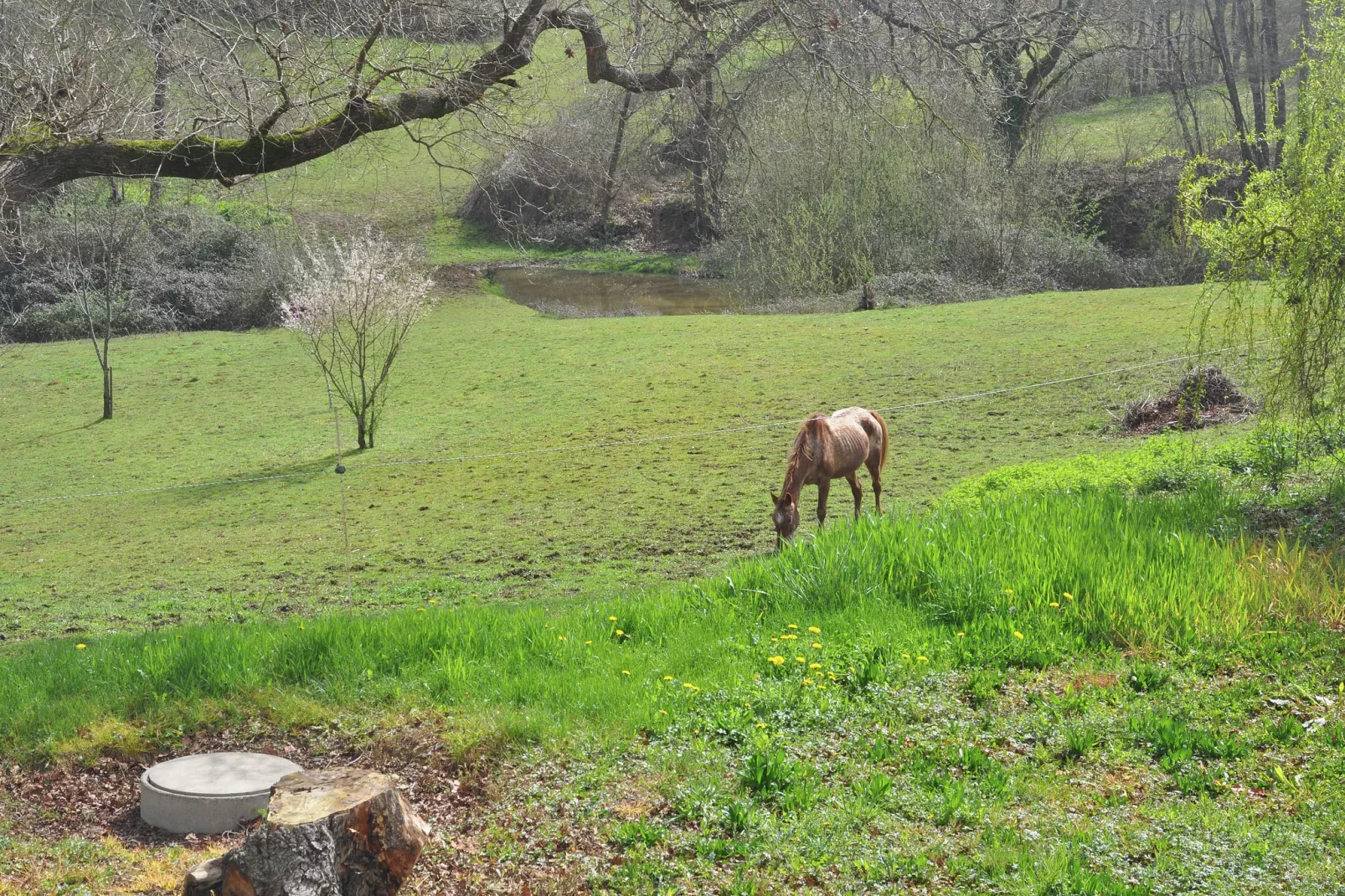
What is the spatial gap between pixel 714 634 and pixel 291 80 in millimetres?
4072

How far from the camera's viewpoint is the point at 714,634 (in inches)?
247

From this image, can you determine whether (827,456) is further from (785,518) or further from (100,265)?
(100,265)

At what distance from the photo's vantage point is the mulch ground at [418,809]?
4176 millimetres

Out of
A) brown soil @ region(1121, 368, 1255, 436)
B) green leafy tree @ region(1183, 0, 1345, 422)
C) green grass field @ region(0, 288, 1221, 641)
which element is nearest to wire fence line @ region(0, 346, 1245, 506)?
green grass field @ region(0, 288, 1221, 641)

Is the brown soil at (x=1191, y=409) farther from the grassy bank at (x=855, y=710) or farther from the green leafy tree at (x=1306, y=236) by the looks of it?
the grassy bank at (x=855, y=710)

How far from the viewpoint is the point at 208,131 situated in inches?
311

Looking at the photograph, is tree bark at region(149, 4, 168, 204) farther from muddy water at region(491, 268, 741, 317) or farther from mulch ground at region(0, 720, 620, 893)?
muddy water at region(491, 268, 741, 317)

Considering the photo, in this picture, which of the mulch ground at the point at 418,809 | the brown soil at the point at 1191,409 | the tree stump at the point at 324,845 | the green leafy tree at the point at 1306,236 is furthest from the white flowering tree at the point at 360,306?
the tree stump at the point at 324,845

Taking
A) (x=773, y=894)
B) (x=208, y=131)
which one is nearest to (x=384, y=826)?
(x=773, y=894)

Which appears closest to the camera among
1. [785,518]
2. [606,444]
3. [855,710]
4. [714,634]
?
[855,710]

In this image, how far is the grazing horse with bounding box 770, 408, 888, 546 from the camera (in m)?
9.46

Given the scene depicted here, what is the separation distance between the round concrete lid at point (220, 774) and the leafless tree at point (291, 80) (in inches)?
140

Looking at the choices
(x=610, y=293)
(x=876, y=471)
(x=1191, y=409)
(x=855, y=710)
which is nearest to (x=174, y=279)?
(x=610, y=293)

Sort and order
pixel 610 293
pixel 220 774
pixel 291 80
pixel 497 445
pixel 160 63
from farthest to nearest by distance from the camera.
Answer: pixel 610 293
pixel 497 445
pixel 160 63
pixel 291 80
pixel 220 774
